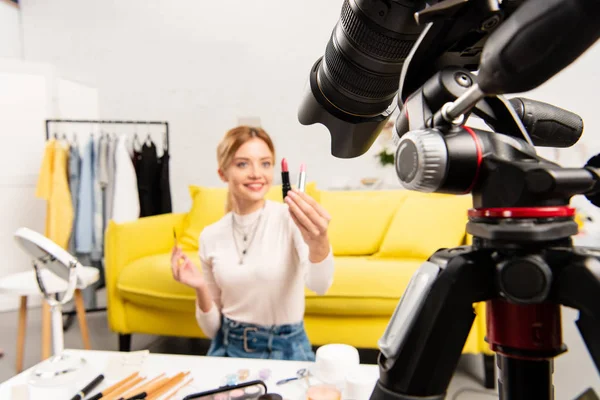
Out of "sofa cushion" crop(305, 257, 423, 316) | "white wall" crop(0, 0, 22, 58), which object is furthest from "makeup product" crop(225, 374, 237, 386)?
"white wall" crop(0, 0, 22, 58)

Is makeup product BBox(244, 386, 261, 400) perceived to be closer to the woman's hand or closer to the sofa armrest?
the woman's hand

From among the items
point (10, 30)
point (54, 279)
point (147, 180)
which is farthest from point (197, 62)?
point (54, 279)

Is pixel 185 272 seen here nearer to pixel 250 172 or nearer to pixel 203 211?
pixel 250 172

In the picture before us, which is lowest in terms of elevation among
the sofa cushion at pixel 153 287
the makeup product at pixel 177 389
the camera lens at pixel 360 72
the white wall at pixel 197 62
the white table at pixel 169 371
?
the sofa cushion at pixel 153 287

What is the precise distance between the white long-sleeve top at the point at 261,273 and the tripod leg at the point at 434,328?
79 centimetres

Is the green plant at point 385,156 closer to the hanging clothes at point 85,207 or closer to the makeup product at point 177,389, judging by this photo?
the hanging clothes at point 85,207

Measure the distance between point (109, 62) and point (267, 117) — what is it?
4.30 ft

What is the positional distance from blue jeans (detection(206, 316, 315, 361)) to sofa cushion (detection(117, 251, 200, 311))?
2.28 feet

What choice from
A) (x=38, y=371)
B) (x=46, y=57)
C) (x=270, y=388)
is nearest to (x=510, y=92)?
(x=270, y=388)

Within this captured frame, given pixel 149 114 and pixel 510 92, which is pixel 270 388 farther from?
pixel 149 114

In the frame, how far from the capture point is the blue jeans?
1.05 metres

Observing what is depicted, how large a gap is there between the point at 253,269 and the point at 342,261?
75 centimetres

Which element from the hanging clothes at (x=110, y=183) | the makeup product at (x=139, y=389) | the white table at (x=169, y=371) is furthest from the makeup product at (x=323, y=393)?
the hanging clothes at (x=110, y=183)

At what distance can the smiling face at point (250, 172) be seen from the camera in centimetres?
116
